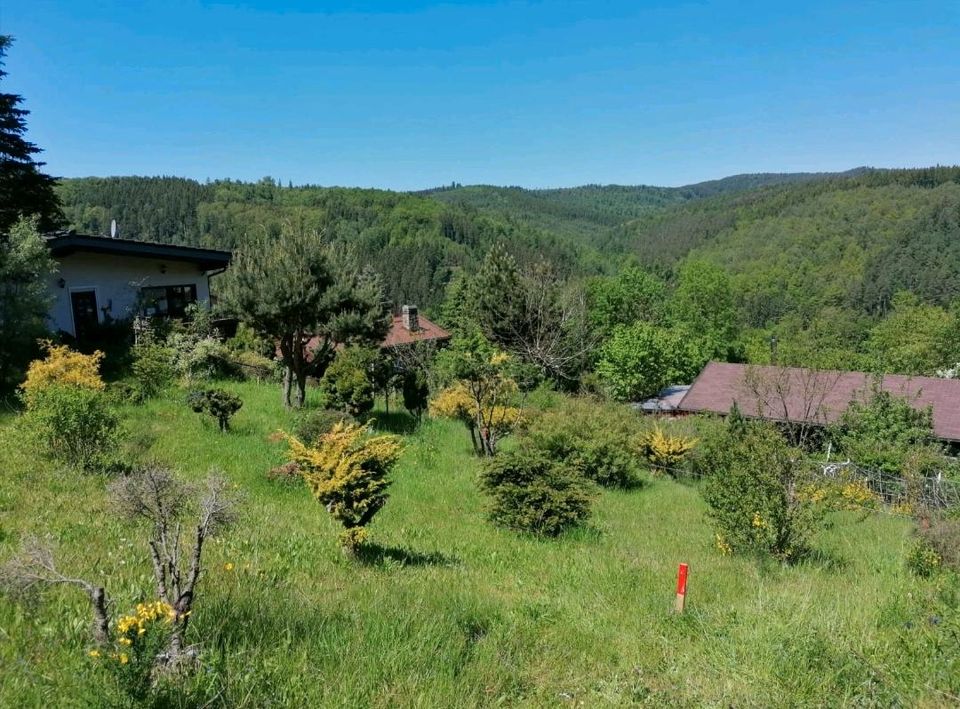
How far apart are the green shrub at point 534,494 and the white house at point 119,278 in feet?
48.6

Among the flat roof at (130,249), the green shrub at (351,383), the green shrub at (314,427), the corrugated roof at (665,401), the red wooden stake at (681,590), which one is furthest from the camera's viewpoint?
the corrugated roof at (665,401)

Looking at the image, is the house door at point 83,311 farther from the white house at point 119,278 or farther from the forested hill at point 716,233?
the forested hill at point 716,233

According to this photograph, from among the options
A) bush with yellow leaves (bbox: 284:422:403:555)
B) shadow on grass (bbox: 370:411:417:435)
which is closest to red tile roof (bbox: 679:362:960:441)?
shadow on grass (bbox: 370:411:417:435)

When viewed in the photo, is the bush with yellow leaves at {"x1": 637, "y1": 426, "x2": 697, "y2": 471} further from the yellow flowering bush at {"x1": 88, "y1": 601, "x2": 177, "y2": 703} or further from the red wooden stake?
the yellow flowering bush at {"x1": 88, "y1": 601, "x2": 177, "y2": 703}

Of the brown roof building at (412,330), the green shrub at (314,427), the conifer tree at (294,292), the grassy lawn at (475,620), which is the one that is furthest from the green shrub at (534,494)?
the brown roof building at (412,330)

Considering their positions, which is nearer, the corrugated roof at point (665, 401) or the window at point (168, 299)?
the window at point (168, 299)

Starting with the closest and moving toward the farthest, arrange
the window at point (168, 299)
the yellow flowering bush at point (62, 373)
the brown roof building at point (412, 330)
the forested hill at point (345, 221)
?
1. the yellow flowering bush at point (62, 373)
2. the window at point (168, 299)
3. the brown roof building at point (412, 330)
4. the forested hill at point (345, 221)

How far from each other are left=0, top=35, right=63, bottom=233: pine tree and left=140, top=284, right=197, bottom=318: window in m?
4.51

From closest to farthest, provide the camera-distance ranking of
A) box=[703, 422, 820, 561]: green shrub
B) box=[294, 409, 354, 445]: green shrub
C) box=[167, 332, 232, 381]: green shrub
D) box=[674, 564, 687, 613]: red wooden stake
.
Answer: box=[674, 564, 687, 613]: red wooden stake, box=[703, 422, 820, 561]: green shrub, box=[294, 409, 354, 445]: green shrub, box=[167, 332, 232, 381]: green shrub

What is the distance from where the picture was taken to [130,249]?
19750 millimetres

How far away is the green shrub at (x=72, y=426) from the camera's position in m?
9.05

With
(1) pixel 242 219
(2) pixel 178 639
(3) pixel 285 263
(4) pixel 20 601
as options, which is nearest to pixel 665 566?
(2) pixel 178 639

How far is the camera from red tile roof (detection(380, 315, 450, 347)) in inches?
1579

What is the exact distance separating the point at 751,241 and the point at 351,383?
144 meters
